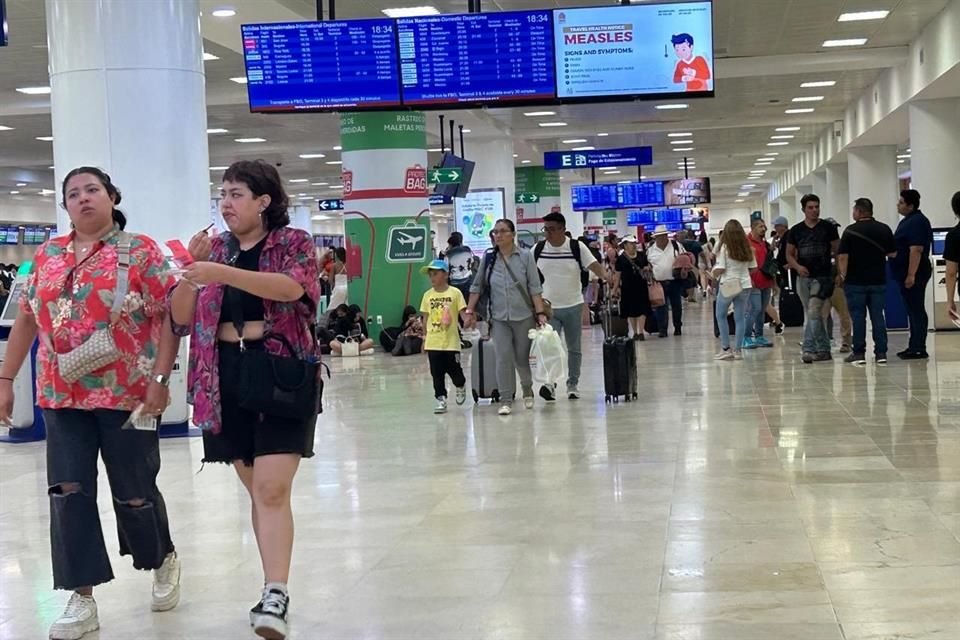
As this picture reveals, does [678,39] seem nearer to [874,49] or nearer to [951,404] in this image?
[951,404]

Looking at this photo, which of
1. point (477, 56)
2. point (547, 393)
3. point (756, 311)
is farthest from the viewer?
point (756, 311)

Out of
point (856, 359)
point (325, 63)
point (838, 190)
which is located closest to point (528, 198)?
point (838, 190)

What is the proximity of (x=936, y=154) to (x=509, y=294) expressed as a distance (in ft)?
35.8

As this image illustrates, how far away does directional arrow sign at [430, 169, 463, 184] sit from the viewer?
74.8 ft

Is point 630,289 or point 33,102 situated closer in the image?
point 630,289

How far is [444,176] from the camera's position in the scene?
22.8 metres

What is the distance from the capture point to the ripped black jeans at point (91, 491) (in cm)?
439

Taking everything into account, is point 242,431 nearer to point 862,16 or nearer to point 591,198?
point 862,16

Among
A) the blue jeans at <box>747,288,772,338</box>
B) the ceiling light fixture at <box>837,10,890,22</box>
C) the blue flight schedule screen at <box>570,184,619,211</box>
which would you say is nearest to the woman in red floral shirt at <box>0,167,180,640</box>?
the blue jeans at <box>747,288,772,338</box>

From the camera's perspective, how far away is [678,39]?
11836mm

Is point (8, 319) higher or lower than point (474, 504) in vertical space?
higher

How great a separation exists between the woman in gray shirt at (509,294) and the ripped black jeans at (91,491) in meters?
5.60

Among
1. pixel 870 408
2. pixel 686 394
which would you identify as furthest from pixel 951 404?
pixel 686 394

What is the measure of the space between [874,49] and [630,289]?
18.5 ft
